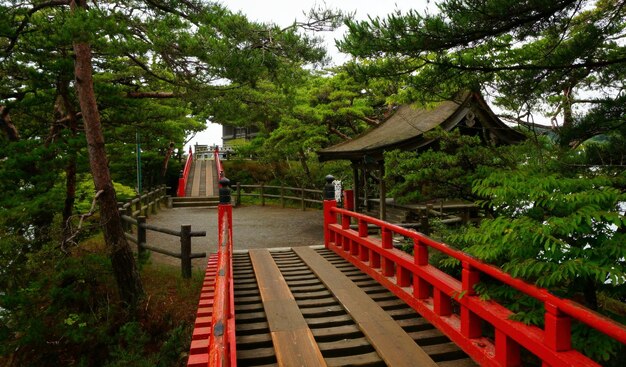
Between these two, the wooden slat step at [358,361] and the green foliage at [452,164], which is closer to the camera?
the wooden slat step at [358,361]

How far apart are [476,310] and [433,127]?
20.6 feet

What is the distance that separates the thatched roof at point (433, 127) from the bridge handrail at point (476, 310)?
4.03 meters

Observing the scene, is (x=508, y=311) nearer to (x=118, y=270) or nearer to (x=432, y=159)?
(x=432, y=159)

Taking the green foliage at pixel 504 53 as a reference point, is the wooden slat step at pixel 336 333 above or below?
below

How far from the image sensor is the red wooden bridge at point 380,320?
9.52 feet

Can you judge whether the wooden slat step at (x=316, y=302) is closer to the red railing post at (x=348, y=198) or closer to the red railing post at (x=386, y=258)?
the red railing post at (x=386, y=258)

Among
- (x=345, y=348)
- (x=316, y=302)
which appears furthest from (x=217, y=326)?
(x=316, y=302)

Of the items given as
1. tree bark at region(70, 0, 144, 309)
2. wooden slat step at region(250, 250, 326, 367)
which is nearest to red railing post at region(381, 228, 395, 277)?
wooden slat step at region(250, 250, 326, 367)

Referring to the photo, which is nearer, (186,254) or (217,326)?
(217,326)

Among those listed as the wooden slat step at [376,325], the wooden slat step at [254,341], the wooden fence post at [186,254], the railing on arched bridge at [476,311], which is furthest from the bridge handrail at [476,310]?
the wooden fence post at [186,254]

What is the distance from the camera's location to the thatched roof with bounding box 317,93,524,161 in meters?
9.65

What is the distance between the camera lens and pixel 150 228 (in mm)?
9039

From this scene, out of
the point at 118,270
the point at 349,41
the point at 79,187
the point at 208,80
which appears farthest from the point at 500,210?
the point at 79,187

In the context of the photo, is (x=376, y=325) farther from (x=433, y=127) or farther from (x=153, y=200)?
(x=153, y=200)
